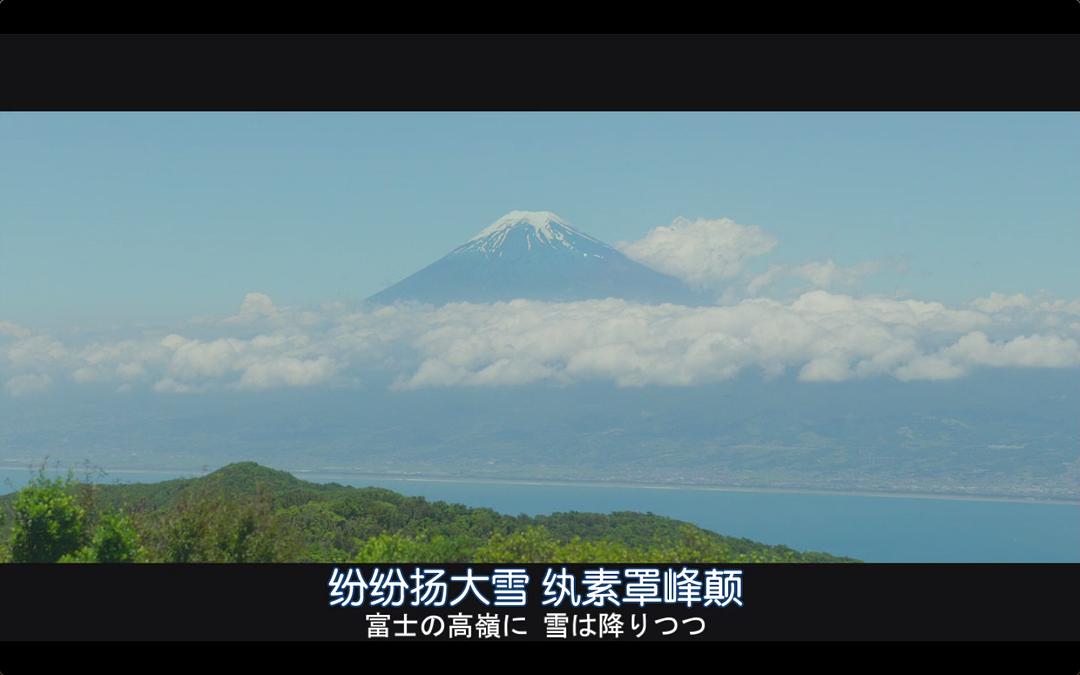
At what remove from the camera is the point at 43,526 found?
10336 mm

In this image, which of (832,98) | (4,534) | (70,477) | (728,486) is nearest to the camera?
(832,98)

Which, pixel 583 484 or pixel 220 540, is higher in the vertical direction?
pixel 583 484

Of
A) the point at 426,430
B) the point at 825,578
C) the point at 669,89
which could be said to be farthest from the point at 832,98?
the point at 426,430

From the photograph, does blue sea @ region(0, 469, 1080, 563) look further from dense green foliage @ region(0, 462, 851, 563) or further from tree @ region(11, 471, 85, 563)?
tree @ region(11, 471, 85, 563)

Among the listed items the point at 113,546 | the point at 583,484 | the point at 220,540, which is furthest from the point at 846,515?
the point at 113,546

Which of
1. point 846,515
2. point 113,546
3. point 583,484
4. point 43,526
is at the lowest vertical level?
point 113,546

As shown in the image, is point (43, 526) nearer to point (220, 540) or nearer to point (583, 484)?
point (220, 540)

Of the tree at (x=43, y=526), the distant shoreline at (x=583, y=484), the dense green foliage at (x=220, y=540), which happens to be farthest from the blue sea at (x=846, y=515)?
the tree at (x=43, y=526)

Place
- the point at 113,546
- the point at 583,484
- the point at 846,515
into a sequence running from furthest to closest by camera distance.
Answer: the point at 583,484
the point at 846,515
the point at 113,546

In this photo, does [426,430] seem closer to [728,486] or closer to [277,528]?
[728,486]

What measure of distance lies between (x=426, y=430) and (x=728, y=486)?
15819 mm

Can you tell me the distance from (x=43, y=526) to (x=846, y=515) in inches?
1088

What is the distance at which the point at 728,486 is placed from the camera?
4553cm

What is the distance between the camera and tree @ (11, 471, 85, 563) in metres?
10.3
